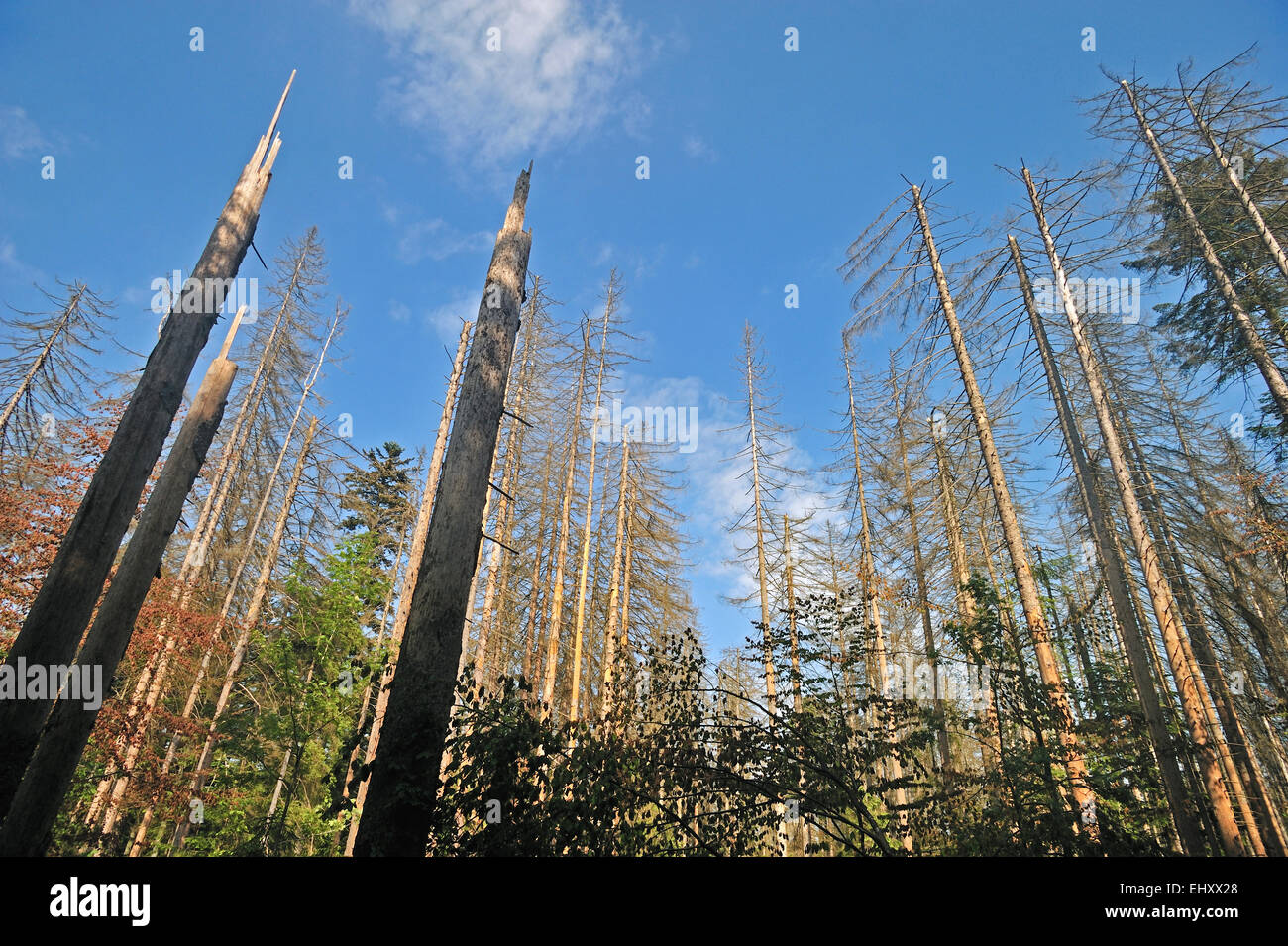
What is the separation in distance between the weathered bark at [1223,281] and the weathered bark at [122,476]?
17611mm

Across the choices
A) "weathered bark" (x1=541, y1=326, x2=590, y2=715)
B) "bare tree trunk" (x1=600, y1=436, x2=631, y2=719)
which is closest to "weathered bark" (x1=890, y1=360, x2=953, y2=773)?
"bare tree trunk" (x1=600, y1=436, x2=631, y2=719)

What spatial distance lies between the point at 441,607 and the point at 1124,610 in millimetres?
13324

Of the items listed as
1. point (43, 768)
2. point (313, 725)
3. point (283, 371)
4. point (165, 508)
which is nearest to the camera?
point (43, 768)

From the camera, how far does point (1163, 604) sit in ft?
36.5

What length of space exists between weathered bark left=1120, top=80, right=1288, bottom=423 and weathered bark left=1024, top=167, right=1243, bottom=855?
2649 mm

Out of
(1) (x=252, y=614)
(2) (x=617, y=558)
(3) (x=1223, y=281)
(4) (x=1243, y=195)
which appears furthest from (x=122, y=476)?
(4) (x=1243, y=195)

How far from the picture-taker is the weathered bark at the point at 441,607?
4250 mm

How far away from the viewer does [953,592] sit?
16.6m
